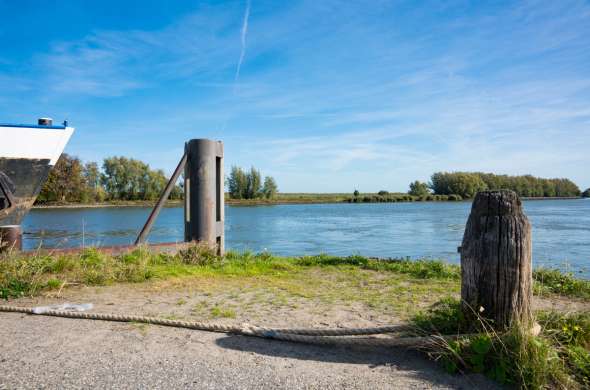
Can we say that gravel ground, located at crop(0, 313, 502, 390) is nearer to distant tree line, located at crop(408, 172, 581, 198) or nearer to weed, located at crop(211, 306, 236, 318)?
weed, located at crop(211, 306, 236, 318)

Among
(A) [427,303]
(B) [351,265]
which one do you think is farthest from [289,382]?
(B) [351,265]

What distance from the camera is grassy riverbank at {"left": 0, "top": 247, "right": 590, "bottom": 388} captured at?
3.34 metres

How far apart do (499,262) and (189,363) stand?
259 centimetres

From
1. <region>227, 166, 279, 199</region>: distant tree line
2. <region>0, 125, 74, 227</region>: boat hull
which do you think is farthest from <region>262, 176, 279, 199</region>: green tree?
<region>0, 125, 74, 227</region>: boat hull

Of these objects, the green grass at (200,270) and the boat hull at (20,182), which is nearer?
the green grass at (200,270)

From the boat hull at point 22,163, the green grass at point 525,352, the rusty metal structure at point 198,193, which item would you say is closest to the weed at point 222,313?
the green grass at point 525,352

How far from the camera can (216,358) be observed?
11.7ft

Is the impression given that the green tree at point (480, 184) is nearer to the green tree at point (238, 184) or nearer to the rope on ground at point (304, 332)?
the green tree at point (238, 184)

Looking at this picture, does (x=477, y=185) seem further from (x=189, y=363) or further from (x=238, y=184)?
(x=189, y=363)

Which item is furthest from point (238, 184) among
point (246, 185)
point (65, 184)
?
Answer: point (65, 184)

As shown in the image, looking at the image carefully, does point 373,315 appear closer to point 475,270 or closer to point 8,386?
point 475,270

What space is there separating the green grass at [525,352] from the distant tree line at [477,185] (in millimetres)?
99893

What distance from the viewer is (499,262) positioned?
367 centimetres

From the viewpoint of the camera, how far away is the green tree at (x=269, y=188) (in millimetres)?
101500
